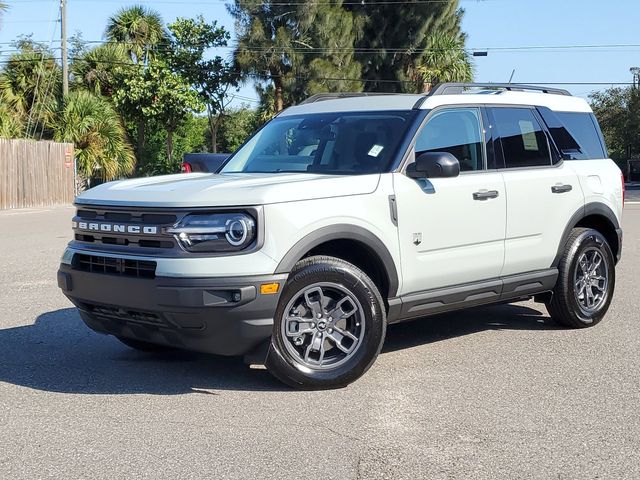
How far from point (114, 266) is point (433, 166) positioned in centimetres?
222

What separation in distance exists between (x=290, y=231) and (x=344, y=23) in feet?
131

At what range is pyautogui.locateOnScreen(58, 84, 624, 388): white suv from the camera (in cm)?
498

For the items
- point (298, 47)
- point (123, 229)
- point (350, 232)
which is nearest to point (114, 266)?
point (123, 229)

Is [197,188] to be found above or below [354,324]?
above

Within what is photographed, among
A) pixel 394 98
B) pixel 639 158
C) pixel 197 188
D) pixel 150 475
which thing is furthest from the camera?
pixel 639 158

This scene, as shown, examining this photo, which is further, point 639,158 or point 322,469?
point 639,158

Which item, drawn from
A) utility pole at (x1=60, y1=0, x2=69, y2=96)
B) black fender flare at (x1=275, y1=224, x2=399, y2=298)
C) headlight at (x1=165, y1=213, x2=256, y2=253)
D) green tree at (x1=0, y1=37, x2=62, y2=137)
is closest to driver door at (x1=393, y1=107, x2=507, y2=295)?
black fender flare at (x1=275, y1=224, x2=399, y2=298)

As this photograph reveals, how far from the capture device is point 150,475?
13.0ft

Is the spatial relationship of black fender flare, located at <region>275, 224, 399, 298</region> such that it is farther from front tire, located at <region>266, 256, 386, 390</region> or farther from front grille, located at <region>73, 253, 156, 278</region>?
front grille, located at <region>73, 253, 156, 278</region>

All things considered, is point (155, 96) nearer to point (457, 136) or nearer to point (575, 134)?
point (575, 134)

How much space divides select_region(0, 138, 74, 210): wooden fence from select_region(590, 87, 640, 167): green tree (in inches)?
1359

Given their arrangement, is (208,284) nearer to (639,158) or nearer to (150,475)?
(150,475)

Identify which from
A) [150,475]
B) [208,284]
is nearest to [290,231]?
[208,284]

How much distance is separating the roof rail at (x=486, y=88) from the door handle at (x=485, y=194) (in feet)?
2.71
